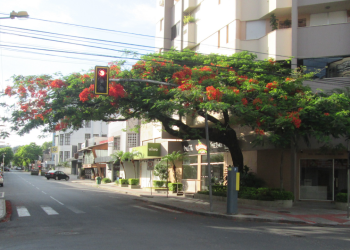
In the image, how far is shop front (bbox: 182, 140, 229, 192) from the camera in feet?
84.3

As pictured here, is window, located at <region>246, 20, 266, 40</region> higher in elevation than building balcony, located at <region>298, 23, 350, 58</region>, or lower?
higher

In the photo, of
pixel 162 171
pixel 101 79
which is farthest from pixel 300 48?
pixel 162 171

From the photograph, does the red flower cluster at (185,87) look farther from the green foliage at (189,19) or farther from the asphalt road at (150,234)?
the green foliage at (189,19)

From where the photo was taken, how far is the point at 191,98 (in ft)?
50.1

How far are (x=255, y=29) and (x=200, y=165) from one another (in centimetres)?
1096

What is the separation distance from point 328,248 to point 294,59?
14805mm

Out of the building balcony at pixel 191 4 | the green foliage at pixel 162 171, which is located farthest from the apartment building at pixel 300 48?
the green foliage at pixel 162 171

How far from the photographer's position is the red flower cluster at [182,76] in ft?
55.4

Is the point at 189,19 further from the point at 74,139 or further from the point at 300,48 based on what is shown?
the point at 74,139

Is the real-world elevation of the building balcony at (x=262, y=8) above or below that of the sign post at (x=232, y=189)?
above

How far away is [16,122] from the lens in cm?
1753

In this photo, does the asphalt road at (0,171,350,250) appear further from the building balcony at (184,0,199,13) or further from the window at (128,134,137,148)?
the window at (128,134,137,148)

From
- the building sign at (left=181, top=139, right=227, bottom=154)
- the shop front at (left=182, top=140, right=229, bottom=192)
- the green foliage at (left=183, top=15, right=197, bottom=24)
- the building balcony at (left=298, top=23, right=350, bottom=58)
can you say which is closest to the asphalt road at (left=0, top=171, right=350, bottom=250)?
the building sign at (left=181, top=139, right=227, bottom=154)

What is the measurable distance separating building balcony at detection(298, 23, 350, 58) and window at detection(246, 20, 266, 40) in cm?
282
